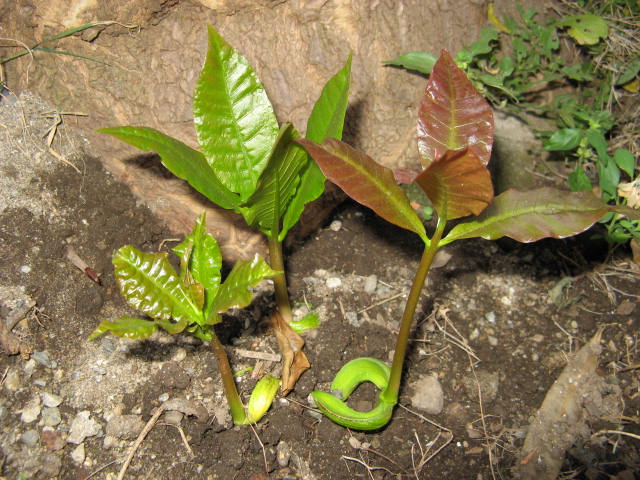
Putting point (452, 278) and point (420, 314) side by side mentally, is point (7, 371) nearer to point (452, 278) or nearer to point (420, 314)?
point (420, 314)

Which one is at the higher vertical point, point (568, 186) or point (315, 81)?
point (315, 81)

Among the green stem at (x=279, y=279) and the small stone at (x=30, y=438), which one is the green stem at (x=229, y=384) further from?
the small stone at (x=30, y=438)

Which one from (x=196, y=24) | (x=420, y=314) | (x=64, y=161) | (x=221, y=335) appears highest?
(x=196, y=24)

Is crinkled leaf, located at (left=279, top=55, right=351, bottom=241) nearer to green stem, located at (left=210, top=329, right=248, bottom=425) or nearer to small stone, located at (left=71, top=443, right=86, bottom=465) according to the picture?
green stem, located at (left=210, top=329, right=248, bottom=425)

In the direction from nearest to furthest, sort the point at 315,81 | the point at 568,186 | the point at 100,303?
the point at 100,303 → the point at 315,81 → the point at 568,186

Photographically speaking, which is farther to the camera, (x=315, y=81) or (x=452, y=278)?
(x=452, y=278)

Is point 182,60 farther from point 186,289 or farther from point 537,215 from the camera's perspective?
point 537,215

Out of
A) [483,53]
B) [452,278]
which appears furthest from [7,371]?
[483,53]

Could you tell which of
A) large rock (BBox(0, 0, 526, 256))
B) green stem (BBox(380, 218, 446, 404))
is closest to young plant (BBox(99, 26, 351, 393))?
green stem (BBox(380, 218, 446, 404))
